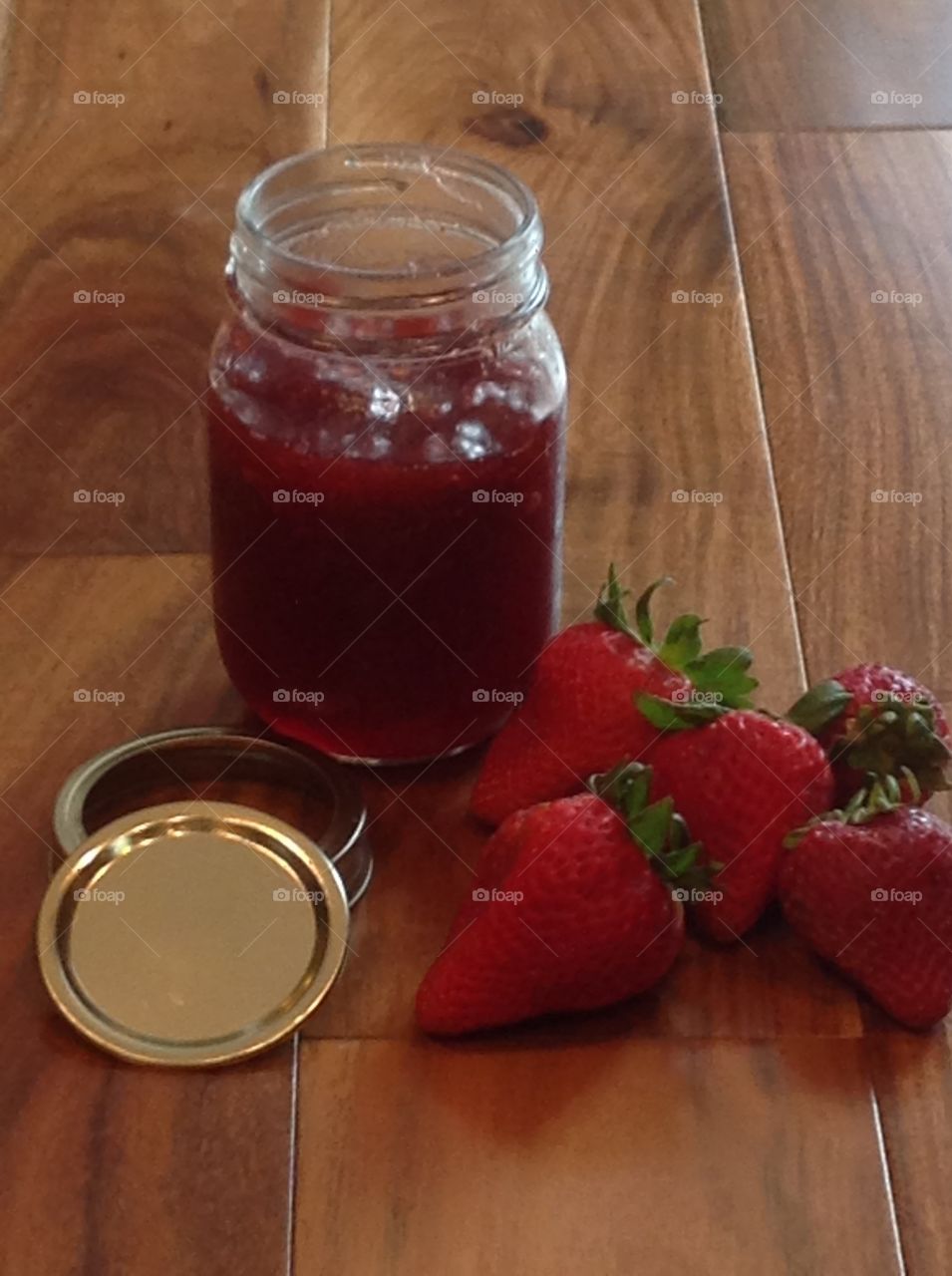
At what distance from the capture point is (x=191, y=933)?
80 centimetres

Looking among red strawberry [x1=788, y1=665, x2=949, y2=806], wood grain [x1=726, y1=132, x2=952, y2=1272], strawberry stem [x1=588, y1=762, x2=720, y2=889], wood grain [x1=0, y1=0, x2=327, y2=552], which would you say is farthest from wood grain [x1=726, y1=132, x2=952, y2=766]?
wood grain [x1=0, y1=0, x2=327, y2=552]

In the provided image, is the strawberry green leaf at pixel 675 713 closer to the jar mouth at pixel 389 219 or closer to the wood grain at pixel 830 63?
the jar mouth at pixel 389 219

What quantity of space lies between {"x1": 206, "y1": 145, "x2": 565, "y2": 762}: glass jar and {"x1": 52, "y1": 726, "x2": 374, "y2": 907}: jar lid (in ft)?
0.08

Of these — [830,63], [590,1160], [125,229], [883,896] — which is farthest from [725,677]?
[830,63]

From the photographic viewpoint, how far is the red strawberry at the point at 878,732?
81cm

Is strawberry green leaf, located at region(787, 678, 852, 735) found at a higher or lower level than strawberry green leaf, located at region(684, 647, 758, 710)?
lower

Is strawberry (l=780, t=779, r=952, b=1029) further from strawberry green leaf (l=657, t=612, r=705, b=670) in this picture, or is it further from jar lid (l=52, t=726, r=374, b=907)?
jar lid (l=52, t=726, r=374, b=907)

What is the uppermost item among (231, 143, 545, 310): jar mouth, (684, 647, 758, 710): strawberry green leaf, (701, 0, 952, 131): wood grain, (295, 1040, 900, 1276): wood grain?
(231, 143, 545, 310): jar mouth

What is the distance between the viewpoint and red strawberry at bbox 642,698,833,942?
783 mm

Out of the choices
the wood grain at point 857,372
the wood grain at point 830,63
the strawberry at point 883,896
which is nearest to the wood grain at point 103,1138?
the strawberry at point 883,896

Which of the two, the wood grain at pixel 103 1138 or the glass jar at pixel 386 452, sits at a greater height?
the glass jar at pixel 386 452

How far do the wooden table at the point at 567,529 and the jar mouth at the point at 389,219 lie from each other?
0.72ft

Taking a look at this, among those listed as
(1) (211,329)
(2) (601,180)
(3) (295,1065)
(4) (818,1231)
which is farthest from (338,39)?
(4) (818,1231)

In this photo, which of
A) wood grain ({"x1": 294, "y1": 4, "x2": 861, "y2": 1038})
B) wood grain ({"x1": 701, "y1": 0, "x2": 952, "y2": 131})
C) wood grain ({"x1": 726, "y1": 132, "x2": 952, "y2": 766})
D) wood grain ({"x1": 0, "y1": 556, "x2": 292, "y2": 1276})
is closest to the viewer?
wood grain ({"x1": 0, "y1": 556, "x2": 292, "y2": 1276})
